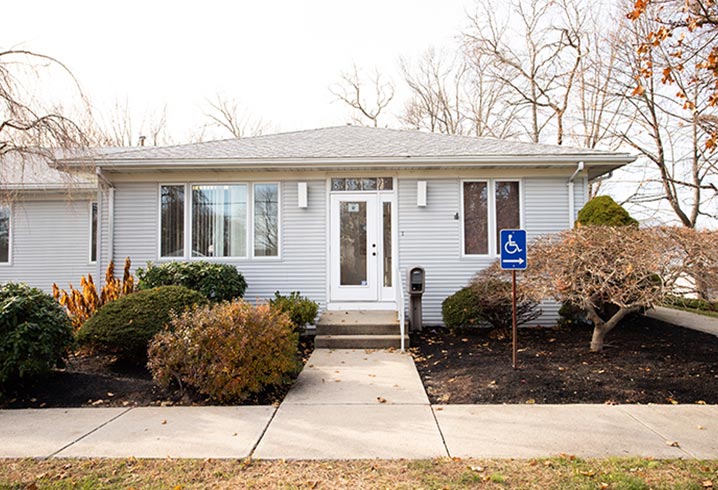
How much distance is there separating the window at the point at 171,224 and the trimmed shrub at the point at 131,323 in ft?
8.95

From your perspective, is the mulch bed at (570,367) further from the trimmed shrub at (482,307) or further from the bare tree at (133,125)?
the bare tree at (133,125)

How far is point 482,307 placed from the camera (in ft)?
24.7

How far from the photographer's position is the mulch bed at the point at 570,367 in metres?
4.73

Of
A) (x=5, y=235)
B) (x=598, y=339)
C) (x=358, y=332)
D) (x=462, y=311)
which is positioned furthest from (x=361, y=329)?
(x=5, y=235)

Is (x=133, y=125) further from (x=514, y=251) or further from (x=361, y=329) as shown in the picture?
(x=514, y=251)

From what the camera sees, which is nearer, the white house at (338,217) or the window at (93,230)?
the white house at (338,217)

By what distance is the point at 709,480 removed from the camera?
115 inches

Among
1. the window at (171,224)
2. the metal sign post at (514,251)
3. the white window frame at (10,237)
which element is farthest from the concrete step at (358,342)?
the white window frame at (10,237)

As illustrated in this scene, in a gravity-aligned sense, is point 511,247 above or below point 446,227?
below

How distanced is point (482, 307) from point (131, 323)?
5.55m

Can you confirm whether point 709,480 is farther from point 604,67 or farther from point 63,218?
point 604,67

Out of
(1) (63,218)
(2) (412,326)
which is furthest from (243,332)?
(1) (63,218)

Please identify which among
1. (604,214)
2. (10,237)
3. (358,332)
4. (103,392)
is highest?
(604,214)

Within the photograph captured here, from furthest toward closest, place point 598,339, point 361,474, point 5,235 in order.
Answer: point 5,235 → point 598,339 → point 361,474
